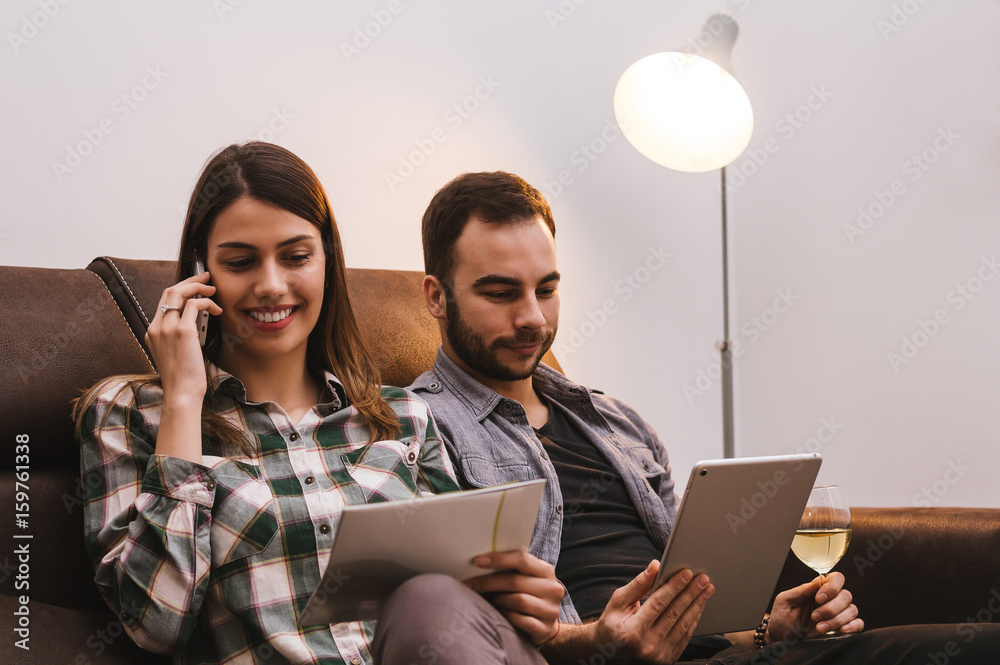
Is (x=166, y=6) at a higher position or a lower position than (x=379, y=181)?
higher

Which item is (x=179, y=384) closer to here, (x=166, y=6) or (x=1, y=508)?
(x=1, y=508)

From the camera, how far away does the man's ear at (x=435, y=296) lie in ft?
4.85

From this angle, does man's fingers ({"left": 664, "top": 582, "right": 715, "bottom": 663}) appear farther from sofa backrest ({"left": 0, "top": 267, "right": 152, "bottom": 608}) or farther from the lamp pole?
the lamp pole

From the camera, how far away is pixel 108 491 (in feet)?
3.28

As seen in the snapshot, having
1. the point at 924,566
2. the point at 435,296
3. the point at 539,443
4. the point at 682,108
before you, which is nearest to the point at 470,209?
the point at 435,296

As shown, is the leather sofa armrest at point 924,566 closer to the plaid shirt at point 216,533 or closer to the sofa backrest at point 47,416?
the plaid shirt at point 216,533

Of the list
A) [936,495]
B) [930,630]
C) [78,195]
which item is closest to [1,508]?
[78,195]

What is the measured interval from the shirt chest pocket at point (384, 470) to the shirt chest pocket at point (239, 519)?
0.43 ft

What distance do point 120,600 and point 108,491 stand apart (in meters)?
0.13

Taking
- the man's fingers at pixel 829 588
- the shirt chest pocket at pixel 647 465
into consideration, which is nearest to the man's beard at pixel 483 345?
the shirt chest pocket at pixel 647 465

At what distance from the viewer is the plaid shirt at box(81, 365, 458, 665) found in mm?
941

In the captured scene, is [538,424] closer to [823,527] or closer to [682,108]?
[823,527]

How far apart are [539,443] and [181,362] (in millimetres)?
603

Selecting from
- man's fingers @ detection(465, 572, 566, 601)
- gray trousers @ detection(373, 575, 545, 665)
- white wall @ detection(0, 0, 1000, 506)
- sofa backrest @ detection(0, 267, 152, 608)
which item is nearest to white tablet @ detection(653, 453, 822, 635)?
man's fingers @ detection(465, 572, 566, 601)
